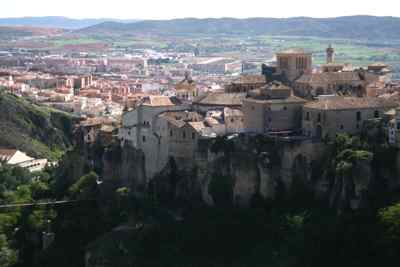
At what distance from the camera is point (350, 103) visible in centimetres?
4284

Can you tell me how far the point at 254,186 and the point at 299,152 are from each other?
282 centimetres

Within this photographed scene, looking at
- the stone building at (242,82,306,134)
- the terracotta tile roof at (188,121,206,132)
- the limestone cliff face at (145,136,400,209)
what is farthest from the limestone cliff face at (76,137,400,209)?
the stone building at (242,82,306,134)

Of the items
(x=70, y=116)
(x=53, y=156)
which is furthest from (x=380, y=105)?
(x=70, y=116)

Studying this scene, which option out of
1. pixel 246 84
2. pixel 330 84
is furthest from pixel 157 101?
pixel 330 84

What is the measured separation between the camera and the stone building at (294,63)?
50.0 meters

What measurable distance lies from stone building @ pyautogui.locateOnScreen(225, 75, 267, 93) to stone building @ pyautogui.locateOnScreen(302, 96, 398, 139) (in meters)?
7.16

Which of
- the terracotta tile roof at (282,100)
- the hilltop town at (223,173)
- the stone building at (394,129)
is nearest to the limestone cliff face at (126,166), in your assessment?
the hilltop town at (223,173)

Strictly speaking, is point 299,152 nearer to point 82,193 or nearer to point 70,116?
point 82,193

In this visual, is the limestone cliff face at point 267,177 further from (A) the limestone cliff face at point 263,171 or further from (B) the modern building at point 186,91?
(B) the modern building at point 186,91

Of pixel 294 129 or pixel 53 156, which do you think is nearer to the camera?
pixel 294 129

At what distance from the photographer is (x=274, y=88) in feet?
149

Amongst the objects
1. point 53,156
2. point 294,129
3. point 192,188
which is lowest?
point 53,156

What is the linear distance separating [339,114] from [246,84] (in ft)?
31.9

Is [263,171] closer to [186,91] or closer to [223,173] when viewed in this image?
[223,173]
